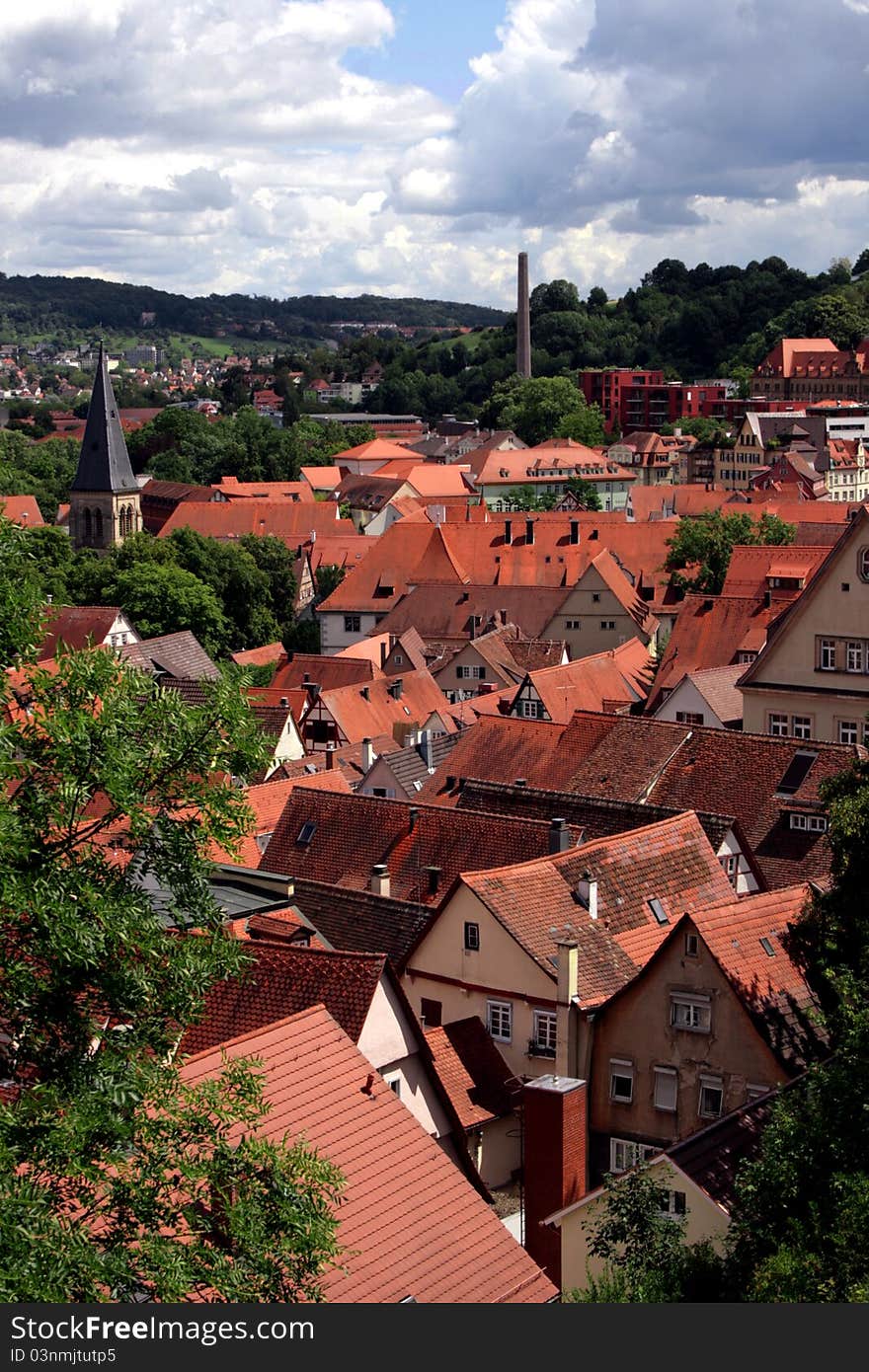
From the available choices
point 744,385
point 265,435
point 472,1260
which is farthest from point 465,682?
point 744,385

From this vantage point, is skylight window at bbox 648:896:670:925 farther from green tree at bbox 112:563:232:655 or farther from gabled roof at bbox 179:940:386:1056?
green tree at bbox 112:563:232:655

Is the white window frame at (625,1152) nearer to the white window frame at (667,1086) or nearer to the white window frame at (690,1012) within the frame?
the white window frame at (667,1086)

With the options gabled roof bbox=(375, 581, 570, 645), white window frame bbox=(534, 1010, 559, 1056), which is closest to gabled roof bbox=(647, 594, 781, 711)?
gabled roof bbox=(375, 581, 570, 645)

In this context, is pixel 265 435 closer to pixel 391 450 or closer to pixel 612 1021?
pixel 391 450

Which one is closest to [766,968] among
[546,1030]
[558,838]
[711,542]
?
[546,1030]

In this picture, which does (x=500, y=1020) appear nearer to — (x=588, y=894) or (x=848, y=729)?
(x=588, y=894)
